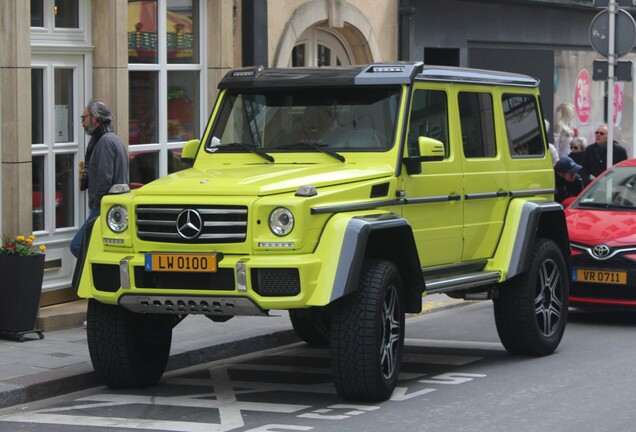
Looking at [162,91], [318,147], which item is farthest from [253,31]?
[318,147]

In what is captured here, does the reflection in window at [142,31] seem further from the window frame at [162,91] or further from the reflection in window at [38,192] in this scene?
the reflection in window at [38,192]

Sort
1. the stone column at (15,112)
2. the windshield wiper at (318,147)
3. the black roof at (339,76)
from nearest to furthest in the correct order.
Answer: the windshield wiper at (318,147)
the black roof at (339,76)
the stone column at (15,112)

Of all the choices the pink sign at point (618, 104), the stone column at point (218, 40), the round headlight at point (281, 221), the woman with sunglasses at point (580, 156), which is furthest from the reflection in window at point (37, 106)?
the pink sign at point (618, 104)

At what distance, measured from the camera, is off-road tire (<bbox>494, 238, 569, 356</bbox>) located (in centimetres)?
1108

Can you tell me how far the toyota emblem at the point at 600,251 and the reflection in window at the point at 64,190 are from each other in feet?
16.2

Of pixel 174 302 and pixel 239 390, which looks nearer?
pixel 174 302

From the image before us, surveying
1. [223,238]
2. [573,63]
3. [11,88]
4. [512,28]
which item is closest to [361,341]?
[223,238]

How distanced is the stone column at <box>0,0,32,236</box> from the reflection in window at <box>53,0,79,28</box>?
0.81 m

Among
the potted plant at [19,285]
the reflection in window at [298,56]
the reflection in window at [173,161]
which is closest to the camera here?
the potted plant at [19,285]

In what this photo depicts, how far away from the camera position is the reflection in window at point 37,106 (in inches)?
507

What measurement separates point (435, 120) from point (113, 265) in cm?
274

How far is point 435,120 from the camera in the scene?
1048 centimetres

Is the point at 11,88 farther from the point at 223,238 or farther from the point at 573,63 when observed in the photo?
the point at 573,63

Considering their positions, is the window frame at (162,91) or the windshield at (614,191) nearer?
the windshield at (614,191)
